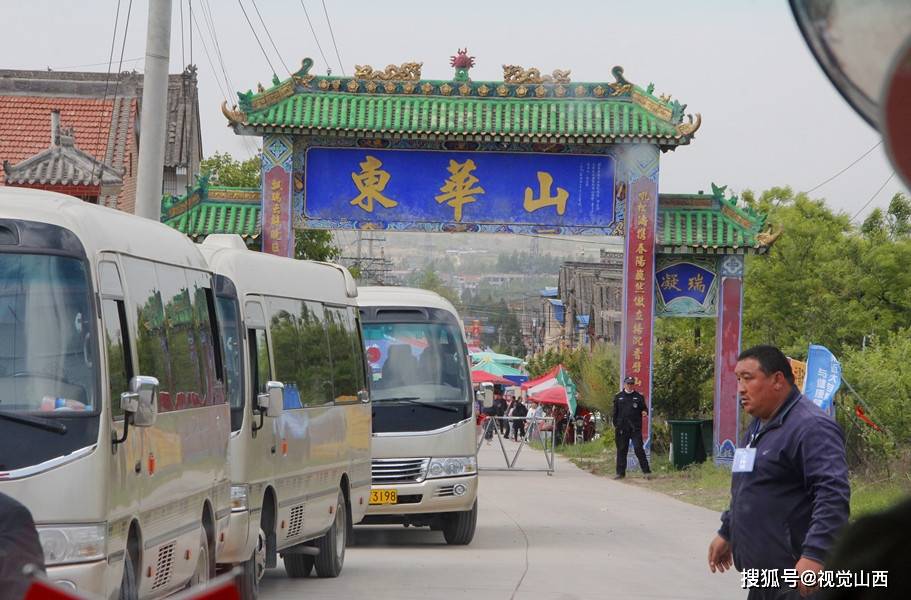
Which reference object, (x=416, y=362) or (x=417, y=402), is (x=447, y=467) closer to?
(x=417, y=402)

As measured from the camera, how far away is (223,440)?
1053 centimetres

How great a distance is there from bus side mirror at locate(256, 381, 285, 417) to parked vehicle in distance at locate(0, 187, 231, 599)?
190 cm

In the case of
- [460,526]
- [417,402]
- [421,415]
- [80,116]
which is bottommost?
A: [460,526]

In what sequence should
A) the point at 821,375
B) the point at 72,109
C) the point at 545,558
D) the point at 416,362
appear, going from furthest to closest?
the point at 72,109
the point at 821,375
the point at 416,362
the point at 545,558

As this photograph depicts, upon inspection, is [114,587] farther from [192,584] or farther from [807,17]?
[807,17]

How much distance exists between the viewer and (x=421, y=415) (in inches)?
641

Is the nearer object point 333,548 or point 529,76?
point 333,548

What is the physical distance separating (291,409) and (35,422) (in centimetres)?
544

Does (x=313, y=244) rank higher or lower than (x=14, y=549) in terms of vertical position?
higher

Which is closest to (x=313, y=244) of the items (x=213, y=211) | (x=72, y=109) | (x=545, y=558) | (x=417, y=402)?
(x=72, y=109)

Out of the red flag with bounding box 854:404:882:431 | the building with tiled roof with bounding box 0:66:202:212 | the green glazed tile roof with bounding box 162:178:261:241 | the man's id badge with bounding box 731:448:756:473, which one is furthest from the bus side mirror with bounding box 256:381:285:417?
the building with tiled roof with bounding box 0:66:202:212

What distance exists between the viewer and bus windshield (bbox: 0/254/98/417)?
24.4ft

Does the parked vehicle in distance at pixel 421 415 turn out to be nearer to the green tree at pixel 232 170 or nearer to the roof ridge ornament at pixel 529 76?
the roof ridge ornament at pixel 529 76

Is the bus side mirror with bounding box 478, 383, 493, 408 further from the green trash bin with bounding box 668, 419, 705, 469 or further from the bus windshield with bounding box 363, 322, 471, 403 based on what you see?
the green trash bin with bounding box 668, 419, 705, 469
